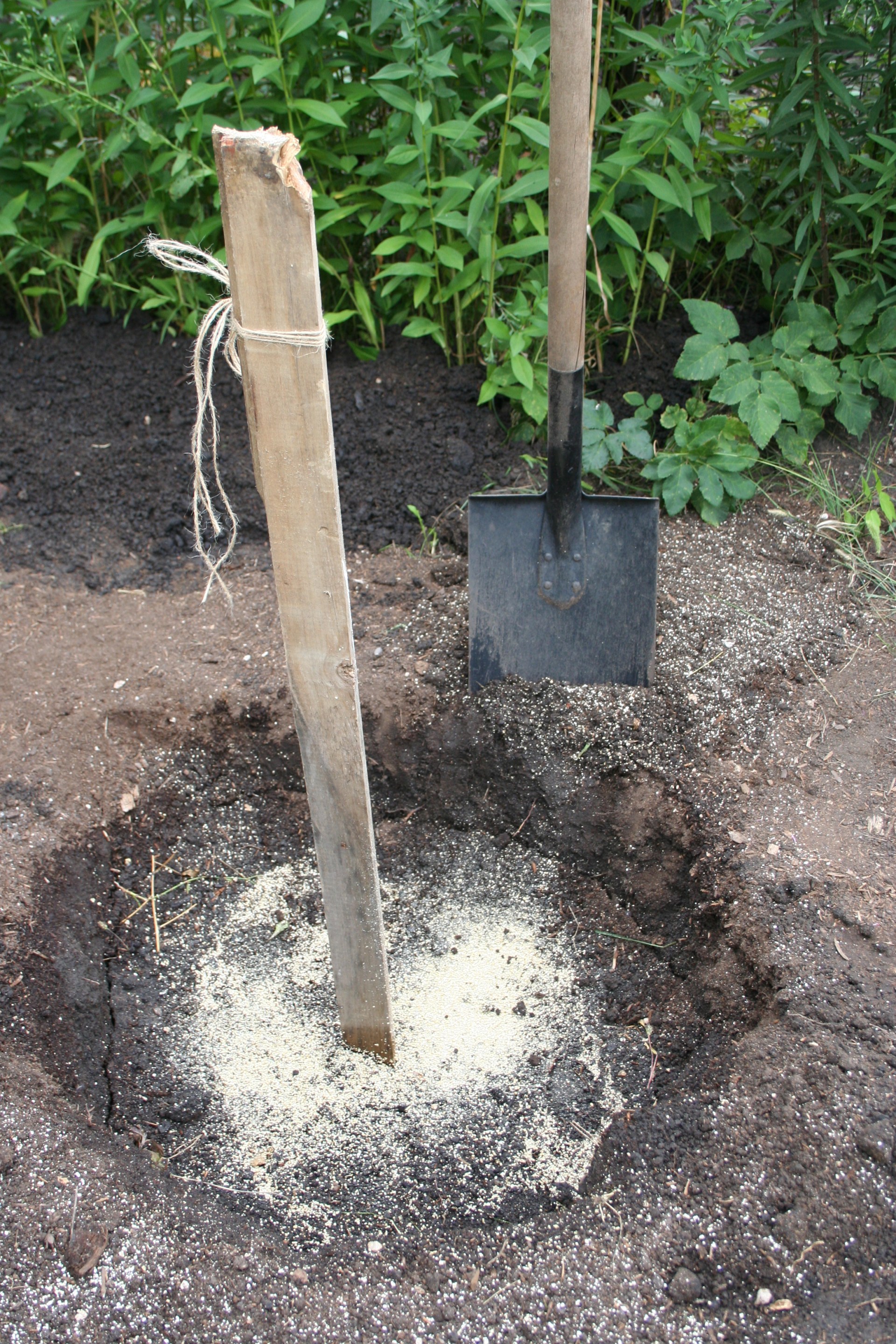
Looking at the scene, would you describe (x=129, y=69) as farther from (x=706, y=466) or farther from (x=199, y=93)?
(x=706, y=466)

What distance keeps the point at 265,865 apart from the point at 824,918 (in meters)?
1.38

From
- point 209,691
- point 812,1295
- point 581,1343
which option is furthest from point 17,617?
point 812,1295

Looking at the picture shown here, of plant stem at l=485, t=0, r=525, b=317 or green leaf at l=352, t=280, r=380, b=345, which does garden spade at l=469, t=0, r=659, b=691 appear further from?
green leaf at l=352, t=280, r=380, b=345

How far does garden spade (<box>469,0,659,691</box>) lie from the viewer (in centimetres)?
234

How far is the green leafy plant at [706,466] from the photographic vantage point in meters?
2.77

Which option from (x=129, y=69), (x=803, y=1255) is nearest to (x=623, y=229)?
(x=129, y=69)

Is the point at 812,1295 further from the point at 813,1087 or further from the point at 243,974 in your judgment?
the point at 243,974

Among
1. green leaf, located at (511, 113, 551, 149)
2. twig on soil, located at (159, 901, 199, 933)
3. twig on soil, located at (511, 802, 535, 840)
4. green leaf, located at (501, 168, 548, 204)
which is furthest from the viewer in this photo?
green leaf, located at (501, 168, 548, 204)

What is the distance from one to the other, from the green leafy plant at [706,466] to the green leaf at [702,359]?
8 centimetres

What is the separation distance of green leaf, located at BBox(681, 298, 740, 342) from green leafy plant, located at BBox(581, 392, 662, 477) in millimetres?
254

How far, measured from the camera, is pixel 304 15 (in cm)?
254

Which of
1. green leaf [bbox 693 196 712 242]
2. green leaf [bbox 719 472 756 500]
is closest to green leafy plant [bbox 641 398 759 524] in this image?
green leaf [bbox 719 472 756 500]

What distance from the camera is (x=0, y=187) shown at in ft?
10.5

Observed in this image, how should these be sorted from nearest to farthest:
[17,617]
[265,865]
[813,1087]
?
[813,1087]
[265,865]
[17,617]
